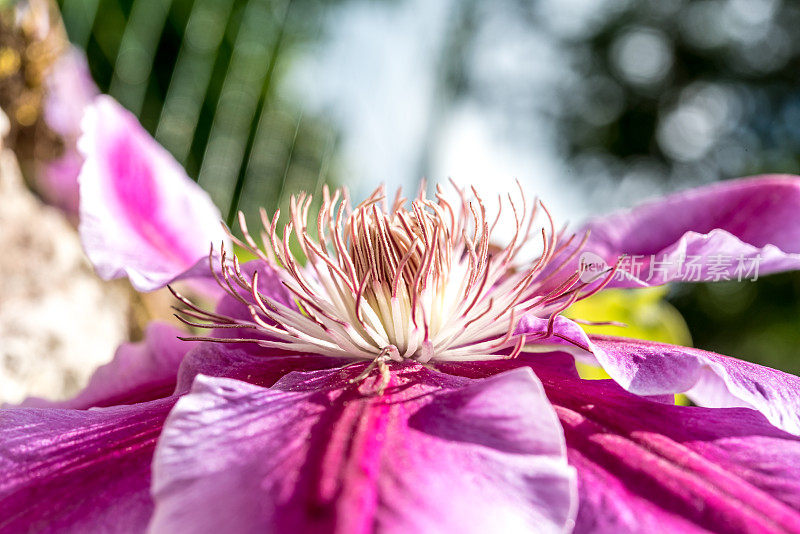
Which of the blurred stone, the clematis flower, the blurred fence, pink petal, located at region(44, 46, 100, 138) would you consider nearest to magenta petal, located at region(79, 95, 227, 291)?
the clematis flower

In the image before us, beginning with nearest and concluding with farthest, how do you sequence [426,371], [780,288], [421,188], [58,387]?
[426,371], [421,188], [58,387], [780,288]

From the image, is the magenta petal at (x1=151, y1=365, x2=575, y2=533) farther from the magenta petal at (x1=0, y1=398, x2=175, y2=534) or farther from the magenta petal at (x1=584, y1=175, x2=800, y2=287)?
the magenta petal at (x1=584, y1=175, x2=800, y2=287)

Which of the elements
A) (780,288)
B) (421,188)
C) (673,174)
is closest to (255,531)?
(421,188)

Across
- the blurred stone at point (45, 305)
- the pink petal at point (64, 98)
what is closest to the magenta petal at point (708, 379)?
the blurred stone at point (45, 305)

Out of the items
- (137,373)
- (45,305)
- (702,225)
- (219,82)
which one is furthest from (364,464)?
(219,82)

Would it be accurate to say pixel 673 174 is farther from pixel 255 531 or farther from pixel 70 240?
pixel 255 531

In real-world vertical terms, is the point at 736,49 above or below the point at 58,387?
above

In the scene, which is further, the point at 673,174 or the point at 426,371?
the point at 673,174
